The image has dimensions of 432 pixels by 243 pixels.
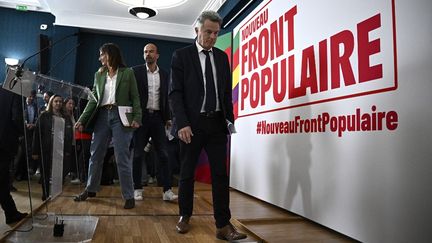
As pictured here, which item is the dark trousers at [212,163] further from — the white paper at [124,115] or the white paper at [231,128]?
the white paper at [124,115]

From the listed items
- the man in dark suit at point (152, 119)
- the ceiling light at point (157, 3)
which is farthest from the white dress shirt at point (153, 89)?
the ceiling light at point (157, 3)

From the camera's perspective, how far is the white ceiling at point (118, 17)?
533 centimetres

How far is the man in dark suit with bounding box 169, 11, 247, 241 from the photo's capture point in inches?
66.1

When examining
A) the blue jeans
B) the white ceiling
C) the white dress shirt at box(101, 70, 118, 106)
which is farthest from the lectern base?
the white ceiling

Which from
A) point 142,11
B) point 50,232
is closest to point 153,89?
point 50,232

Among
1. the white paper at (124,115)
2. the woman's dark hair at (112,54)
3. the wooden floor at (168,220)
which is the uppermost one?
the woman's dark hair at (112,54)

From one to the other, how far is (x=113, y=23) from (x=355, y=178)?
5335mm

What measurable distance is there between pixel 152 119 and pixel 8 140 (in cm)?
107

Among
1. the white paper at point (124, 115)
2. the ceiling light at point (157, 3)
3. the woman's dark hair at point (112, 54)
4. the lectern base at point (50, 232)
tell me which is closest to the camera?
the lectern base at point (50, 232)

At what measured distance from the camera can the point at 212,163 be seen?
5.62ft

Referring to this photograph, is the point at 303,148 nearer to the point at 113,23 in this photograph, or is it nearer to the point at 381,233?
the point at 381,233

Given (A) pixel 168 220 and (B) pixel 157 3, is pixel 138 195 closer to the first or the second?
(A) pixel 168 220

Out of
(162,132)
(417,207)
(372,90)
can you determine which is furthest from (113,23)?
(417,207)

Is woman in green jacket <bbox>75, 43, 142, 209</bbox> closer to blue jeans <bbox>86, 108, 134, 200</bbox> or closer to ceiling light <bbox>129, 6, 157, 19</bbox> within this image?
blue jeans <bbox>86, 108, 134, 200</bbox>
